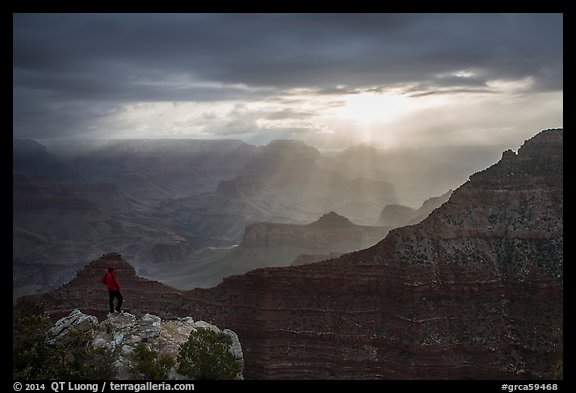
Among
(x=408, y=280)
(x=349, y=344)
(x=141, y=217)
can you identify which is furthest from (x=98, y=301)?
(x=141, y=217)

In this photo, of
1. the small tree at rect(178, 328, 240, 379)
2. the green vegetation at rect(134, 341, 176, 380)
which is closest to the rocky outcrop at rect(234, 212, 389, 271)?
the small tree at rect(178, 328, 240, 379)

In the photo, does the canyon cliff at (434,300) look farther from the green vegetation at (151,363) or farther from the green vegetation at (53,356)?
the green vegetation at (53,356)

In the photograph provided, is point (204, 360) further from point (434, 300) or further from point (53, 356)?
point (434, 300)

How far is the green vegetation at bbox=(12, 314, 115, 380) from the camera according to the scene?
17672 mm

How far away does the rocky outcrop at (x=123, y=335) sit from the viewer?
20125 millimetres

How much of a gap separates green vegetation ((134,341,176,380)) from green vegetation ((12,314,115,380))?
1.33 metres

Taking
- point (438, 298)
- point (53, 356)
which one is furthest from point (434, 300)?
point (53, 356)

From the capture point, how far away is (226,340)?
1057 inches

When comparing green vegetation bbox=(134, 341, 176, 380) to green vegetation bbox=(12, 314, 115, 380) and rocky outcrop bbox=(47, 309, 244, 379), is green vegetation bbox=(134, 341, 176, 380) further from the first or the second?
green vegetation bbox=(12, 314, 115, 380)

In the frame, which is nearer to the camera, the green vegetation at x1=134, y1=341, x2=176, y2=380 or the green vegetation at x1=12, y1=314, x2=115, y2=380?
the green vegetation at x1=12, y1=314, x2=115, y2=380

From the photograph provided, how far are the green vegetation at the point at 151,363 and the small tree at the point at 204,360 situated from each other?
25.6 inches

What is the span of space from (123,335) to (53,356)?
3.78 meters
